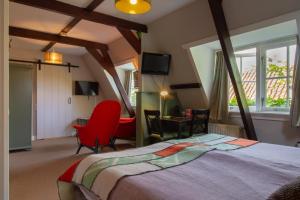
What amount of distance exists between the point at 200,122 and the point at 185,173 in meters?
2.52

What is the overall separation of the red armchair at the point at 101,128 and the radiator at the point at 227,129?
175cm

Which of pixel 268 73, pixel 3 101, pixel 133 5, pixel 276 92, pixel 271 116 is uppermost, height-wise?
pixel 133 5

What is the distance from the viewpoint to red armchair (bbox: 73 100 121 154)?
4.02m

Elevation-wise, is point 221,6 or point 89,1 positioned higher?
point 89,1

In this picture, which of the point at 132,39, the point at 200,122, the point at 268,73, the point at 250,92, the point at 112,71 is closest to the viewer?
the point at 268,73

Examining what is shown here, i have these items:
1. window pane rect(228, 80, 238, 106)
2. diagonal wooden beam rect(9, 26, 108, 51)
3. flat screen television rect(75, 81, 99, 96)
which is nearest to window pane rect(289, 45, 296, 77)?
window pane rect(228, 80, 238, 106)

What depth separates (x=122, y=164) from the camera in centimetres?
145

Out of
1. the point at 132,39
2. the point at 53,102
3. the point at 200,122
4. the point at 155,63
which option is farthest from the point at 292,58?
the point at 53,102

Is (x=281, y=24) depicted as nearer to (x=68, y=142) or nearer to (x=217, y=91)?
(x=217, y=91)

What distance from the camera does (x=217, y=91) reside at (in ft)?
12.5

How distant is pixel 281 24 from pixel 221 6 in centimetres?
77

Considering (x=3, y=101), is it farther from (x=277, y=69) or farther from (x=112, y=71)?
(x=112, y=71)

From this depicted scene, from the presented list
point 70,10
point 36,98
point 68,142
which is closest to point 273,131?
point 70,10

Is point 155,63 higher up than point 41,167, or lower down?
higher up
